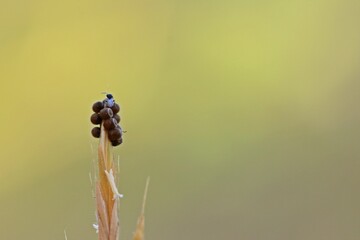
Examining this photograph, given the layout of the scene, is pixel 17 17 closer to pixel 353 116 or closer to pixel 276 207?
pixel 276 207

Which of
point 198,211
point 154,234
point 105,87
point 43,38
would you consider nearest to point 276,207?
point 198,211

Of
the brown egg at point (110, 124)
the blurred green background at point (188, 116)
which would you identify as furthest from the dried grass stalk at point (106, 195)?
the blurred green background at point (188, 116)

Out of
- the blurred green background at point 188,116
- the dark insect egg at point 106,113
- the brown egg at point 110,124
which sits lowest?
the blurred green background at point 188,116

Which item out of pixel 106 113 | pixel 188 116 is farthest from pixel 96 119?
pixel 188 116

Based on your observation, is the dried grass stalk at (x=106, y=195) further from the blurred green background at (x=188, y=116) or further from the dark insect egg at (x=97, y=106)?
the blurred green background at (x=188, y=116)

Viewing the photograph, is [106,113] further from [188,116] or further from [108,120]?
[188,116]
